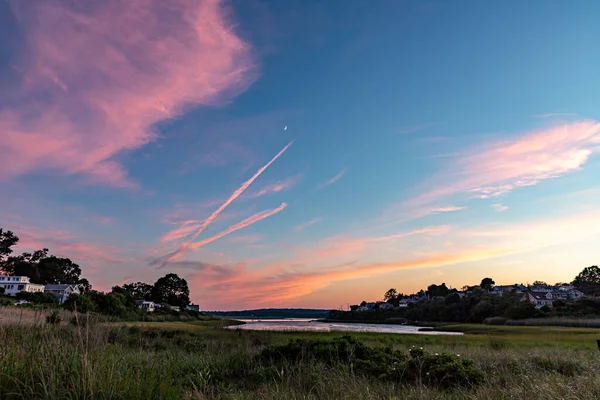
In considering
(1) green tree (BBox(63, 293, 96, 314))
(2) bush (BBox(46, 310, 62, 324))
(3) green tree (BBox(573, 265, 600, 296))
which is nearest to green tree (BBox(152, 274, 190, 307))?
(1) green tree (BBox(63, 293, 96, 314))

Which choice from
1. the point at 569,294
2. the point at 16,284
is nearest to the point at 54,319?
the point at 16,284

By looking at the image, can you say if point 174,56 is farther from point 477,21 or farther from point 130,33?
point 477,21

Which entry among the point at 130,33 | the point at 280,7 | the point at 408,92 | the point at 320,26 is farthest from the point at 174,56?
the point at 408,92

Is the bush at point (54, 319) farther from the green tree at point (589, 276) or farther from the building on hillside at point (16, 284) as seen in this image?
the green tree at point (589, 276)

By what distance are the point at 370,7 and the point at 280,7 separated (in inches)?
138

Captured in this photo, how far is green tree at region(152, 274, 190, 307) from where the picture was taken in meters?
120

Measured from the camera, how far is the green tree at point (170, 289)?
120m

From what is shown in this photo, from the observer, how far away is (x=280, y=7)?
1490cm

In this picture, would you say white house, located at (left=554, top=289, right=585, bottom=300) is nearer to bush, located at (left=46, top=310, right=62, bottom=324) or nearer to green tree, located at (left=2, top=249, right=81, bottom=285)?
bush, located at (left=46, top=310, right=62, bottom=324)

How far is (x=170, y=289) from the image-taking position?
12162 cm

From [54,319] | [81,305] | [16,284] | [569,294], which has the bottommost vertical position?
[569,294]

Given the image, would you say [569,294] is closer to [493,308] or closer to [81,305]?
[493,308]

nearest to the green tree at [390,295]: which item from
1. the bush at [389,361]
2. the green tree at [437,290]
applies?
the green tree at [437,290]

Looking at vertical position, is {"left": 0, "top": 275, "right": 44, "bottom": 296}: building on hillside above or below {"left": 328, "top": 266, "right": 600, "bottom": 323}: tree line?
above
